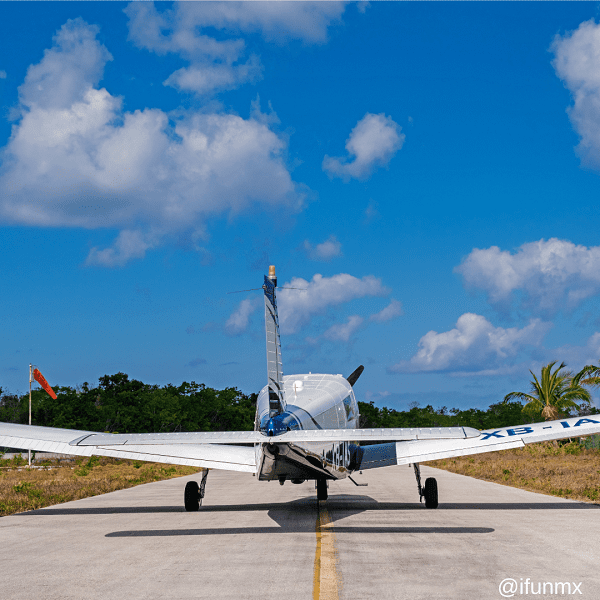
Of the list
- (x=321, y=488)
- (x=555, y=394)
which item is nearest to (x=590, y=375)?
(x=555, y=394)

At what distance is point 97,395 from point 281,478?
2817 inches

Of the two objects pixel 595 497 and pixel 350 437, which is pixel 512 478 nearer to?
pixel 595 497

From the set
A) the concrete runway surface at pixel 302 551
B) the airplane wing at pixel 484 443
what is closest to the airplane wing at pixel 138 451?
the concrete runway surface at pixel 302 551

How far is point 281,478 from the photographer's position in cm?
1410

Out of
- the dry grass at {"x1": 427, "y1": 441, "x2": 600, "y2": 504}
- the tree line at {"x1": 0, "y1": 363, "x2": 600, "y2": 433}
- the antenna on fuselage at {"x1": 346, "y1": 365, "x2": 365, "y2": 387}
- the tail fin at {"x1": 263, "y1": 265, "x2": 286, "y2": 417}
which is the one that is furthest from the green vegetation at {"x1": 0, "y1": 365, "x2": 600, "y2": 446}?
the tail fin at {"x1": 263, "y1": 265, "x2": 286, "y2": 417}

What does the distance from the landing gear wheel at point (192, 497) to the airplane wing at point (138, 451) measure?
578 mm

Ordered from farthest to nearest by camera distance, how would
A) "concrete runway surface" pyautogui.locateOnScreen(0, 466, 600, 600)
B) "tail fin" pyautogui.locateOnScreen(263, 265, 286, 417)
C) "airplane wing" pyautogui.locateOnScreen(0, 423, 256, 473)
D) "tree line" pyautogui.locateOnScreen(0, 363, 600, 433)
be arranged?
"tree line" pyautogui.locateOnScreen(0, 363, 600, 433)
"airplane wing" pyautogui.locateOnScreen(0, 423, 256, 473)
"tail fin" pyautogui.locateOnScreen(263, 265, 286, 417)
"concrete runway surface" pyautogui.locateOnScreen(0, 466, 600, 600)

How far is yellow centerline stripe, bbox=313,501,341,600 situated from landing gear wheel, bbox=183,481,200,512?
4021 millimetres

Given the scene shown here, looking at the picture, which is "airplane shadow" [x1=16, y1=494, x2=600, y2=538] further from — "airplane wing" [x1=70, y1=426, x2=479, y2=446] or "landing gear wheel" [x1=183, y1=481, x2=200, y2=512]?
"airplane wing" [x1=70, y1=426, x2=479, y2=446]

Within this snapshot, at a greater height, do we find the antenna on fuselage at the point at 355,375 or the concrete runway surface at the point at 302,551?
the antenna on fuselage at the point at 355,375

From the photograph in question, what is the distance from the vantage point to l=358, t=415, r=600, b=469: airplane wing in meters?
16.5

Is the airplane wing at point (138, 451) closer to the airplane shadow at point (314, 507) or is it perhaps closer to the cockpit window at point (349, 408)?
the airplane shadow at point (314, 507)

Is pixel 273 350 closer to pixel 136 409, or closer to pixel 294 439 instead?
pixel 294 439

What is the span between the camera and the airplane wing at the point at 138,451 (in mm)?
16031
